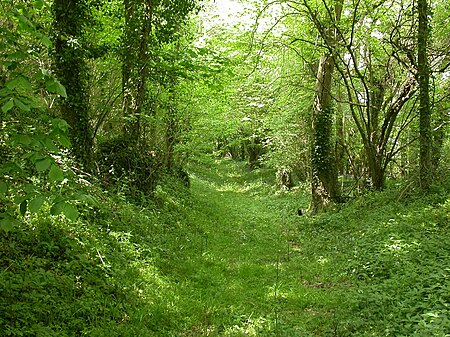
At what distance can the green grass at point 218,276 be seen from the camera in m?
4.57

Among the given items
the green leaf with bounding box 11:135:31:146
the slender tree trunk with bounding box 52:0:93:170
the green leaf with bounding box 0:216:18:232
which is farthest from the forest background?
the green leaf with bounding box 11:135:31:146

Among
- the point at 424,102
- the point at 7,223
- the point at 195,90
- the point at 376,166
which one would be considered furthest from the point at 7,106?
the point at 376,166

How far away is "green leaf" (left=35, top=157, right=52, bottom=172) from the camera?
2218 millimetres

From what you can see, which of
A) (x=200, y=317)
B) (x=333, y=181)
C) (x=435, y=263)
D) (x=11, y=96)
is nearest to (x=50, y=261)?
(x=200, y=317)

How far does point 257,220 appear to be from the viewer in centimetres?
1352

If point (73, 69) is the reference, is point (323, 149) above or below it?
below

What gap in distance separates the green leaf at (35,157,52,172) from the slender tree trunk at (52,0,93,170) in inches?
221

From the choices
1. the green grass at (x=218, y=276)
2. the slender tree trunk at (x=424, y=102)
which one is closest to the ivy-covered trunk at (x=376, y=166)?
the green grass at (x=218, y=276)

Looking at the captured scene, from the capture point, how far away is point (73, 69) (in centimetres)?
762

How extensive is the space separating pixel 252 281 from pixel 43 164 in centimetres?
574

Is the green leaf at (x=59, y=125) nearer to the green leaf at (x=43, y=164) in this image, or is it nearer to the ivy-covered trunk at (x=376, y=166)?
the green leaf at (x=43, y=164)

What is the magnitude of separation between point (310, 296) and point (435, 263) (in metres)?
2.07

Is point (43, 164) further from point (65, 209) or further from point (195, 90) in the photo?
point (195, 90)

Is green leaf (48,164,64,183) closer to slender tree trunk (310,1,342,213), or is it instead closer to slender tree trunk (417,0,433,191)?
slender tree trunk (417,0,433,191)
